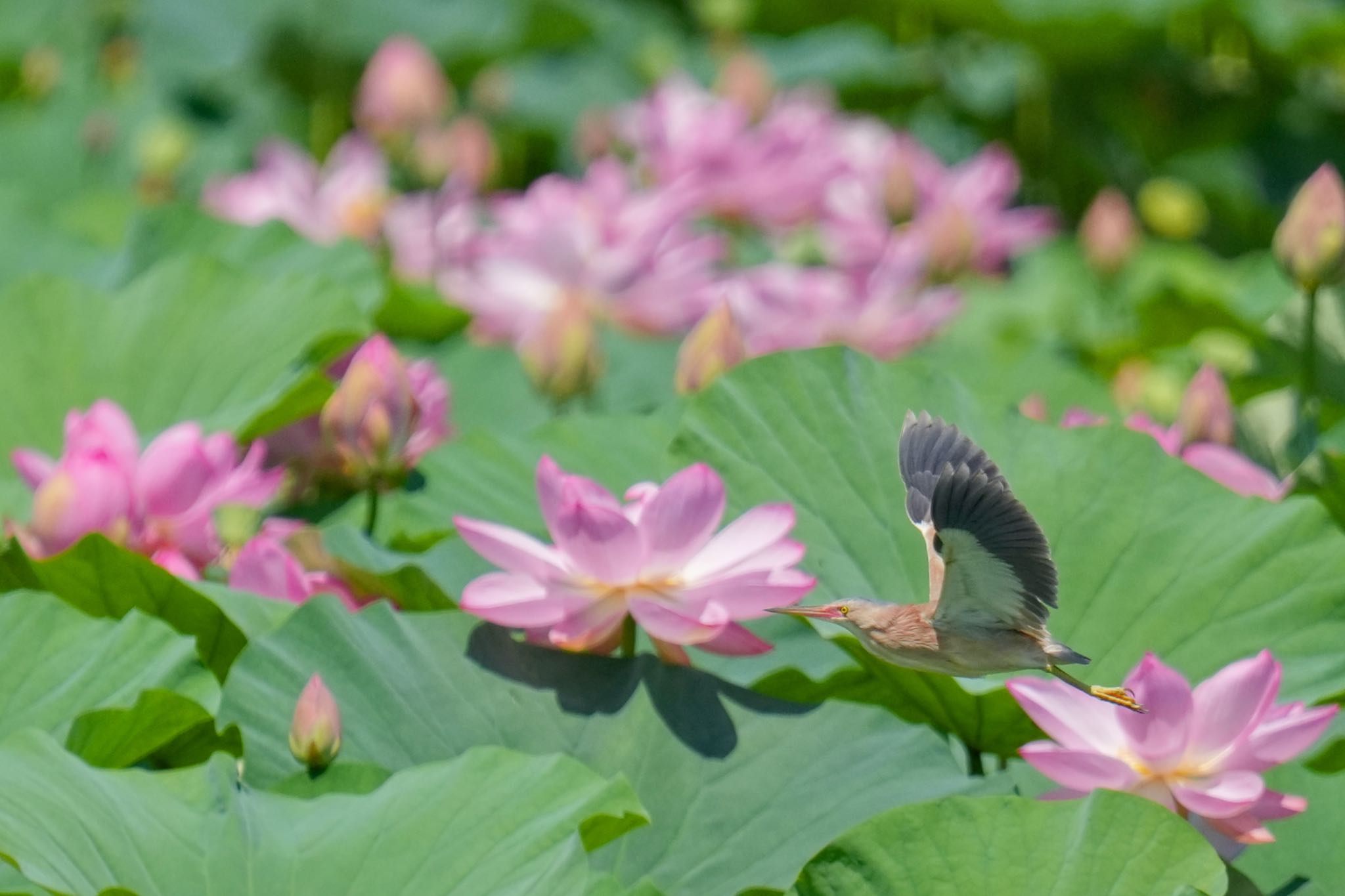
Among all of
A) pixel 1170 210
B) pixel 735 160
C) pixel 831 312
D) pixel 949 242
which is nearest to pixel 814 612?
pixel 831 312

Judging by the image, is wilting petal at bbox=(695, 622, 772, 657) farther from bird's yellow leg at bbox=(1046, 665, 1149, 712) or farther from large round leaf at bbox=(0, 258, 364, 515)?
large round leaf at bbox=(0, 258, 364, 515)

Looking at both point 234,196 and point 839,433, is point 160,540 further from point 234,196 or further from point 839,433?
point 234,196

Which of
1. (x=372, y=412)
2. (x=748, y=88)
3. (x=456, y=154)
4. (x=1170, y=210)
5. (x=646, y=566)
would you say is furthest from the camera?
(x=1170, y=210)

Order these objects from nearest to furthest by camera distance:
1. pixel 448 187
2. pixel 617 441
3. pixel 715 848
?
pixel 715 848 < pixel 617 441 < pixel 448 187

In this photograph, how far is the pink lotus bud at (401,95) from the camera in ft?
7.61

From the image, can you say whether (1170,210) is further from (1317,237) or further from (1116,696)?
(1116,696)

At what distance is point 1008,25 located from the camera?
148 inches

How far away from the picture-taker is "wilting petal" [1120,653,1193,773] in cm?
92

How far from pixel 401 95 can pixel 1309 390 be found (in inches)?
53.0

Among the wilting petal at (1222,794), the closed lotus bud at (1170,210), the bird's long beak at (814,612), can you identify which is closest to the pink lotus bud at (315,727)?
the bird's long beak at (814,612)

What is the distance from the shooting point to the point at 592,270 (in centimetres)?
189

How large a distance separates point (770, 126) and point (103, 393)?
1.13 m

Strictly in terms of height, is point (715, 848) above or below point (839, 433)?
below

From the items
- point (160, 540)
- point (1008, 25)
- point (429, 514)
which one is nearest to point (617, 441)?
point (429, 514)
